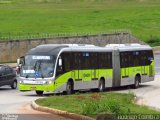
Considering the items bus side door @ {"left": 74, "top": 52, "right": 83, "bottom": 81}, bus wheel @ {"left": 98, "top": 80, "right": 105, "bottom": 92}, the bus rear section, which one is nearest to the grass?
bus side door @ {"left": 74, "top": 52, "right": 83, "bottom": 81}

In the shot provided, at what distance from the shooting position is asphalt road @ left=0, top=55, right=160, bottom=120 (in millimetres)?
26281

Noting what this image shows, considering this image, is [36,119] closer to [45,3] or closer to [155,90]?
[155,90]

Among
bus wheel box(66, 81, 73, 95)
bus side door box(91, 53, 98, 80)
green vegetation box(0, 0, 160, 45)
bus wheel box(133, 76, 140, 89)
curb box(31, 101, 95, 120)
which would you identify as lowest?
bus wheel box(133, 76, 140, 89)

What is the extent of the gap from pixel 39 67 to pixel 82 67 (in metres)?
3.56

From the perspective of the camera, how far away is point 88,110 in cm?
2475

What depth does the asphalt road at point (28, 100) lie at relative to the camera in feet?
86.2

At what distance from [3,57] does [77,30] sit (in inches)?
1231

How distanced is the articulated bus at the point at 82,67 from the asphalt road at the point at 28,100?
867mm

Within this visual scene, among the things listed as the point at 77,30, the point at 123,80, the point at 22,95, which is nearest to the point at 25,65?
the point at 22,95

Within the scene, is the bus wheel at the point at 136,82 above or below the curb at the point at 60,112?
below

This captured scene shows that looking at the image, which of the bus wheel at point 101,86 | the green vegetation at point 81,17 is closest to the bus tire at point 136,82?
the bus wheel at point 101,86

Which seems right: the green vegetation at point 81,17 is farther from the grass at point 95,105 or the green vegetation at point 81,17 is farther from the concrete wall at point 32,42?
the grass at point 95,105

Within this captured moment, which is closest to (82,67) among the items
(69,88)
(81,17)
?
(69,88)

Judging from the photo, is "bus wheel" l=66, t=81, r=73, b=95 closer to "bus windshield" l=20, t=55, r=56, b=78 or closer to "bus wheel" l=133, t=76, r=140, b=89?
"bus windshield" l=20, t=55, r=56, b=78
